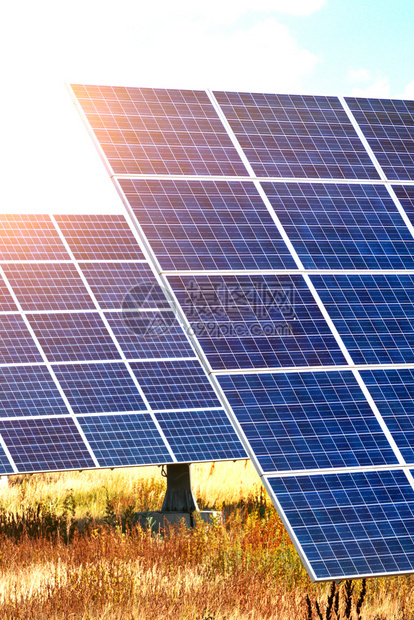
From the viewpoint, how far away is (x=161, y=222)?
10.3 m

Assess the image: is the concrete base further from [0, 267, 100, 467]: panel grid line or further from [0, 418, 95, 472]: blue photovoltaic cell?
[0, 418, 95, 472]: blue photovoltaic cell

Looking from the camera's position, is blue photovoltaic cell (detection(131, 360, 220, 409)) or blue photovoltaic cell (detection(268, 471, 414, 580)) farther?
blue photovoltaic cell (detection(131, 360, 220, 409))

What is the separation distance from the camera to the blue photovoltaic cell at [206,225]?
10180mm

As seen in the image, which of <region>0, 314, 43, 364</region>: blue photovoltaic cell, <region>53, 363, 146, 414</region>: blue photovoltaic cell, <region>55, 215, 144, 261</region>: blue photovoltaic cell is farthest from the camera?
<region>55, 215, 144, 261</region>: blue photovoltaic cell

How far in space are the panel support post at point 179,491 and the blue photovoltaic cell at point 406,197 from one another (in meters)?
11.4

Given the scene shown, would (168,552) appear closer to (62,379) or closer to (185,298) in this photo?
(185,298)

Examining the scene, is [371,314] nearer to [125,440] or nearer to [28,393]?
[125,440]

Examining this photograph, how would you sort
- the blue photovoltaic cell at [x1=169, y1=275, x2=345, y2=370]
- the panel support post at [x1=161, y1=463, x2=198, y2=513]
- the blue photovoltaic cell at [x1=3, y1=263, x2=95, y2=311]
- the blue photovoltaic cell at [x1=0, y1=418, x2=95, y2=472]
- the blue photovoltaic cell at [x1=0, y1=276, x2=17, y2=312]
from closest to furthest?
the blue photovoltaic cell at [x1=169, y1=275, x2=345, y2=370]
the blue photovoltaic cell at [x1=0, y1=418, x2=95, y2=472]
the panel support post at [x1=161, y1=463, x2=198, y2=513]
the blue photovoltaic cell at [x1=0, y1=276, x2=17, y2=312]
the blue photovoltaic cell at [x1=3, y1=263, x2=95, y2=311]

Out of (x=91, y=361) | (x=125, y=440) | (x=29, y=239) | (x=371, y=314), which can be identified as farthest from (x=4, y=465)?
(x=371, y=314)

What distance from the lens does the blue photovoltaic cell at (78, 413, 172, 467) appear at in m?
20.2

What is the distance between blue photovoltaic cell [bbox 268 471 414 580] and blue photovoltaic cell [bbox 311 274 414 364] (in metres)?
1.80

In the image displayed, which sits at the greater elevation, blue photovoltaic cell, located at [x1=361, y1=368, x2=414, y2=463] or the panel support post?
the panel support post

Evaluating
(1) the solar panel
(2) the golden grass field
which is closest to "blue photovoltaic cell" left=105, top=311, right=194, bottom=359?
(2) the golden grass field

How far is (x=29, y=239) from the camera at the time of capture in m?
24.1
